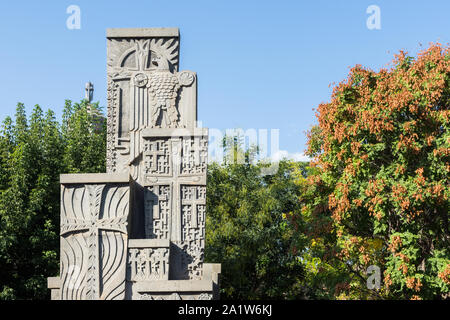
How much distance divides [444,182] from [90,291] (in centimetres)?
781

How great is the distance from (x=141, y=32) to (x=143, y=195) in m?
3.09

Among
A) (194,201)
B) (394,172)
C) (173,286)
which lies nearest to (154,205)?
(194,201)

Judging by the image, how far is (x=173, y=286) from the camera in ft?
26.4

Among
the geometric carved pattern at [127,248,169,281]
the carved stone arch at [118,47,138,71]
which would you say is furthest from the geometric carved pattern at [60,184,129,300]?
the carved stone arch at [118,47,138,71]

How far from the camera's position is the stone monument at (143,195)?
26.6 feet

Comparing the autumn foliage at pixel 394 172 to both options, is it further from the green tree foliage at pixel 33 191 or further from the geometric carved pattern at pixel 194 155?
the green tree foliage at pixel 33 191

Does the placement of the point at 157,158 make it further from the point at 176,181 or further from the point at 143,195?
the point at 143,195

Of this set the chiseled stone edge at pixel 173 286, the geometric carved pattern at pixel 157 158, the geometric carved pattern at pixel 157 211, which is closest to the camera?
the chiseled stone edge at pixel 173 286

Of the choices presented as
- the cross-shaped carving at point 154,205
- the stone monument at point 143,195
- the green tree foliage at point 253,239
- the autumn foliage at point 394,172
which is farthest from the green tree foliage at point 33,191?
the autumn foliage at point 394,172

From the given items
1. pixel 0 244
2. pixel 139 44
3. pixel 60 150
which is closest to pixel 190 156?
pixel 139 44

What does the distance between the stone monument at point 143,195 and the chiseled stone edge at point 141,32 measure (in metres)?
0.02

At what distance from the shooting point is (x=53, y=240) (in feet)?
49.4

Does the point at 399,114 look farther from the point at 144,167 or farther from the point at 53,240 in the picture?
the point at 53,240
